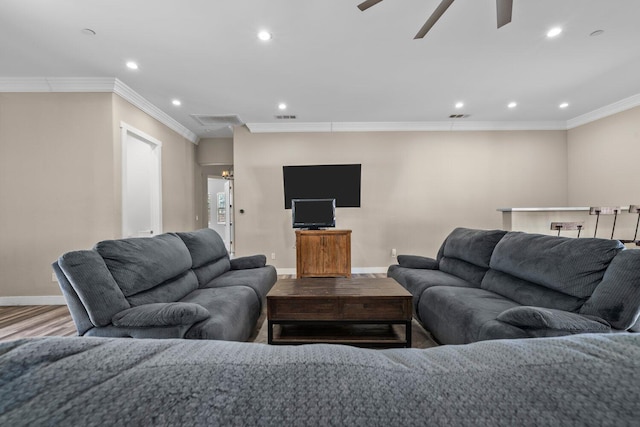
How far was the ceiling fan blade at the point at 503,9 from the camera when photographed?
73.0 inches

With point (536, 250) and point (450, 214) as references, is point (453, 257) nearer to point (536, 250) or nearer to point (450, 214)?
point (536, 250)

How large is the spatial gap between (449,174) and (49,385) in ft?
19.1

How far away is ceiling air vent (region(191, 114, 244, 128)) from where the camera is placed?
189 inches

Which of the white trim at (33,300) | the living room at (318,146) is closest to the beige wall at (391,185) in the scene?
the living room at (318,146)

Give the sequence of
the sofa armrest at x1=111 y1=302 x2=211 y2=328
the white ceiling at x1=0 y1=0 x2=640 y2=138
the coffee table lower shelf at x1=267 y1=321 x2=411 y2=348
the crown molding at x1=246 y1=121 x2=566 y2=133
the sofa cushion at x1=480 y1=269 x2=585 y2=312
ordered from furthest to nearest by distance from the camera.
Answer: the crown molding at x1=246 y1=121 x2=566 y2=133 < the white ceiling at x1=0 y1=0 x2=640 y2=138 < the coffee table lower shelf at x1=267 y1=321 x2=411 y2=348 < the sofa cushion at x1=480 y1=269 x2=585 y2=312 < the sofa armrest at x1=111 y1=302 x2=211 y2=328

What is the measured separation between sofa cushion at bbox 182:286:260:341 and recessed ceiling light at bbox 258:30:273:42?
2397 mm

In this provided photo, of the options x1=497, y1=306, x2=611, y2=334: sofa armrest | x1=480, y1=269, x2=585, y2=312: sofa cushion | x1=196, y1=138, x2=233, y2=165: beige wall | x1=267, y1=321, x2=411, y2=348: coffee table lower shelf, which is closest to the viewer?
x1=497, y1=306, x2=611, y2=334: sofa armrest

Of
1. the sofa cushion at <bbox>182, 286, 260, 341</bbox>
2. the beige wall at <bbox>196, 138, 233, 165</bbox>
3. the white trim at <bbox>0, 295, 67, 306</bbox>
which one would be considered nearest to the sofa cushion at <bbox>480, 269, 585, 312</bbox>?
the sofa cushion at <bbox>182, 286, 260, 341</bbox>

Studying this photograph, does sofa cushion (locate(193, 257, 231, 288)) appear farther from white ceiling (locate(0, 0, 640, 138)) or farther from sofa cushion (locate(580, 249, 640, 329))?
sofa cushion (locate(580, 249, 640, 329))

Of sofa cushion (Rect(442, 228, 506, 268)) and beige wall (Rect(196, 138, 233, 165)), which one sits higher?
beige wall (Rect(196, 138, 233, 165))

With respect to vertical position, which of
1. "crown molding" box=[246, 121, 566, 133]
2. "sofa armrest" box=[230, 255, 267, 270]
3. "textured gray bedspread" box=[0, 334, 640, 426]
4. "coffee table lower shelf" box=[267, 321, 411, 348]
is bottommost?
"coffee table lower shelf" box=[267, 321, 411, 348]

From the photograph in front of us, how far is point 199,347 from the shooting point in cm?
46

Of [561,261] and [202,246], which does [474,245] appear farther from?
[202,246]

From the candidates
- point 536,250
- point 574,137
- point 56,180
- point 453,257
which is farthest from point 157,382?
point 574,137
